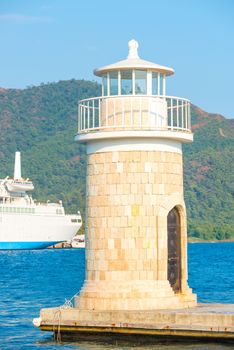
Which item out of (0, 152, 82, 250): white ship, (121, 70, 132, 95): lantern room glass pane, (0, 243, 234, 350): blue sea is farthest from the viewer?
(0, 152, 82, 250): white ship

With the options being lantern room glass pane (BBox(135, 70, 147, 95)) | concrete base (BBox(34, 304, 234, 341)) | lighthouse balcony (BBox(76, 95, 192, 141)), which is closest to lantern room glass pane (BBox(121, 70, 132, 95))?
lantern room glass pane (BBox(135, 70, 147, 95))

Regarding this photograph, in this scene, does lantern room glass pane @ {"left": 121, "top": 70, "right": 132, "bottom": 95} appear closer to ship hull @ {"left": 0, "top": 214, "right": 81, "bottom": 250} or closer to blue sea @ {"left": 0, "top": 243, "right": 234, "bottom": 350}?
blue sea @ {"left": 0, "top": 243, "right": 234, "bottom": 350}

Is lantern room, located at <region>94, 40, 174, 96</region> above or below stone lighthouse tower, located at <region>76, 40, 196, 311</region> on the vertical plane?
above

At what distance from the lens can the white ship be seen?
128125 millimetres

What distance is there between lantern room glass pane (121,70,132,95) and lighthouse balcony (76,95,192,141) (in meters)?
0.26

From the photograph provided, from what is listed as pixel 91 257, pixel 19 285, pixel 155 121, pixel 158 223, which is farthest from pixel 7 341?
pixel 19 285

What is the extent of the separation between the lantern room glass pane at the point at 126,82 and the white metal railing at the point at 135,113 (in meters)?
0.26

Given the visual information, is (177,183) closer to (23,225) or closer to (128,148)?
(128,148)

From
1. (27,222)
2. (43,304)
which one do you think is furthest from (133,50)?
(27,222)

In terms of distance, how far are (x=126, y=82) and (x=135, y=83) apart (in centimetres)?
22

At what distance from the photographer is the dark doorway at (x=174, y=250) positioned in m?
23.1

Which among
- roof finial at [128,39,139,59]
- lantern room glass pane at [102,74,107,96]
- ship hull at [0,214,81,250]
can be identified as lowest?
lantern room glass pane at [102,74,107,96]

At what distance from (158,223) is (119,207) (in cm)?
101

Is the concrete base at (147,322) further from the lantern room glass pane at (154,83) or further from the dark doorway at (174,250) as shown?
the lantern room glass pane at (154,83)
